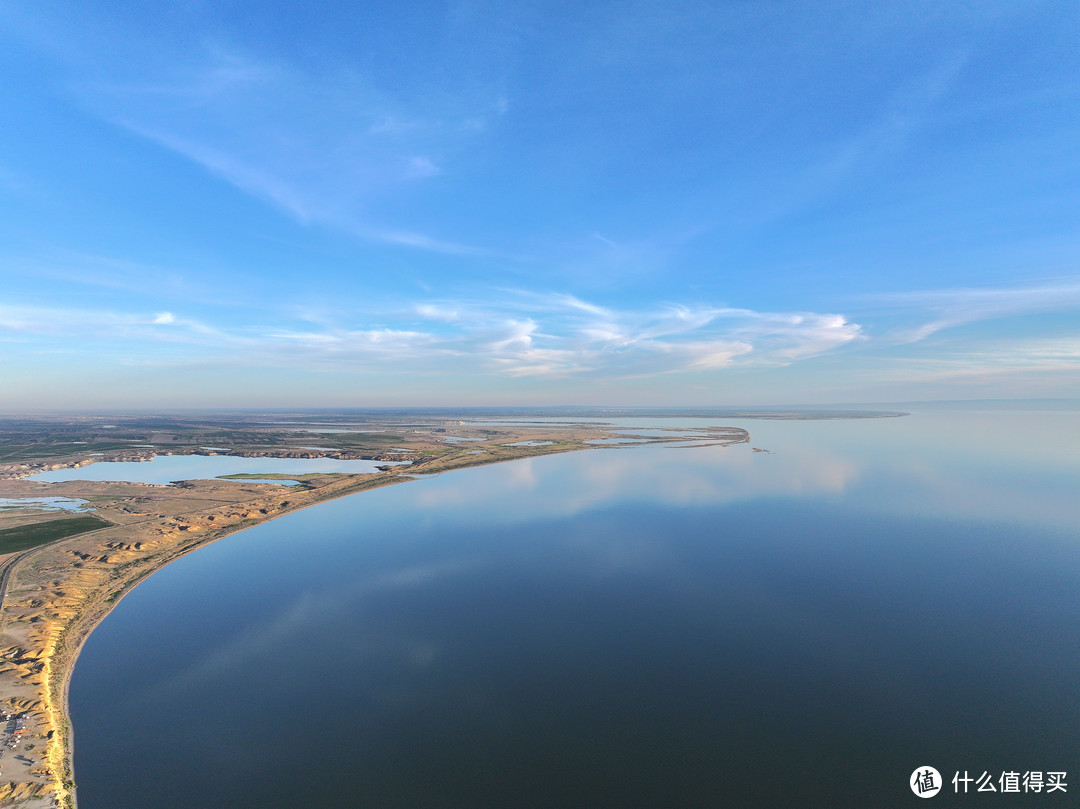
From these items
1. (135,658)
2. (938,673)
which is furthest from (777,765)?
(135,658)

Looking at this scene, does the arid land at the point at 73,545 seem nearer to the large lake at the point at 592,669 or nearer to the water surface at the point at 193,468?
the large lake at the point at 592,669

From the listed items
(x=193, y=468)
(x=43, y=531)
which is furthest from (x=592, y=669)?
(x=193, y=468)

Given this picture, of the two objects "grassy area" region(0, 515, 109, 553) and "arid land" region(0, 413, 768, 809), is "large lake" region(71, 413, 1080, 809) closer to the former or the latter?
"arid land" region(0, 413, 768, 809)

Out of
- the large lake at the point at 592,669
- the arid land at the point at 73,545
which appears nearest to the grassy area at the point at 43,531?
the arid land at the point at 73,545

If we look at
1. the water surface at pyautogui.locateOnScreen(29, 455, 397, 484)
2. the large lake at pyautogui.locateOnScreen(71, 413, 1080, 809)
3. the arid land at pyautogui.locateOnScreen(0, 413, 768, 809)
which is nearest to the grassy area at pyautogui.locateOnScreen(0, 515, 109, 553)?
the arid land at pyautogui.locateOnScreen(0, 413, 768, 809)

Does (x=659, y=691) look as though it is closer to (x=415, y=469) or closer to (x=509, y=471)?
(x=509, y=471)
